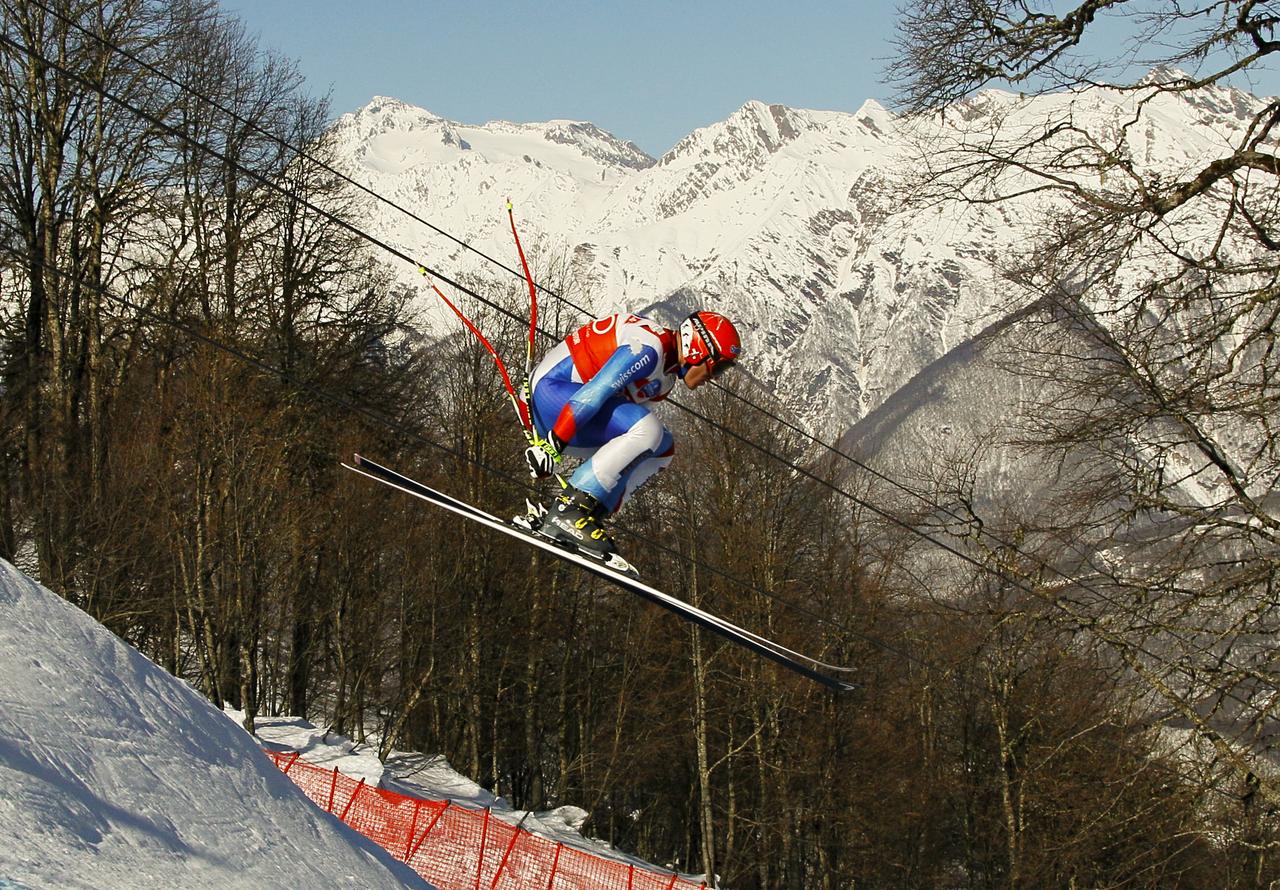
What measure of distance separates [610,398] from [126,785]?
3.23 metres

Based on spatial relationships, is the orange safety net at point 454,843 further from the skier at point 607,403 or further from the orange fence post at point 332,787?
the skier at point 607,403

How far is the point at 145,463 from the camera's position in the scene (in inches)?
894

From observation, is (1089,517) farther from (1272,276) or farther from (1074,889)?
(1074,889)

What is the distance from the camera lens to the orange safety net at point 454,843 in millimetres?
16484

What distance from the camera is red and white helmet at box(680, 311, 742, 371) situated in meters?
7.25

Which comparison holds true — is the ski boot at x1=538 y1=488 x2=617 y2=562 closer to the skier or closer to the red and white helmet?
the skier

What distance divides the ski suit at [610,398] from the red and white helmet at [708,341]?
95 millimetres

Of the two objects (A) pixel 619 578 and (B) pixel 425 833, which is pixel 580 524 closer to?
(A) pixel 619 578

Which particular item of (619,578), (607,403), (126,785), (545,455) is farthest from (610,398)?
(126,785)

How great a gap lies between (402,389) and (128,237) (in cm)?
894

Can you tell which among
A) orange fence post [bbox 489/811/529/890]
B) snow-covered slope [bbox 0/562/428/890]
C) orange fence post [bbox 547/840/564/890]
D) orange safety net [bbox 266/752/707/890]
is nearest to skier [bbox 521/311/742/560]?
snow-covered slope [bbox 0/562/428/890]

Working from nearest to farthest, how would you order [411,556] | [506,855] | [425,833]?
1. [425,833]
2. [506,855]
3. [411,556]

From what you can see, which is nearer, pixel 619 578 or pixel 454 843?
pixel 619 578

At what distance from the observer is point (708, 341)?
7.26 m
